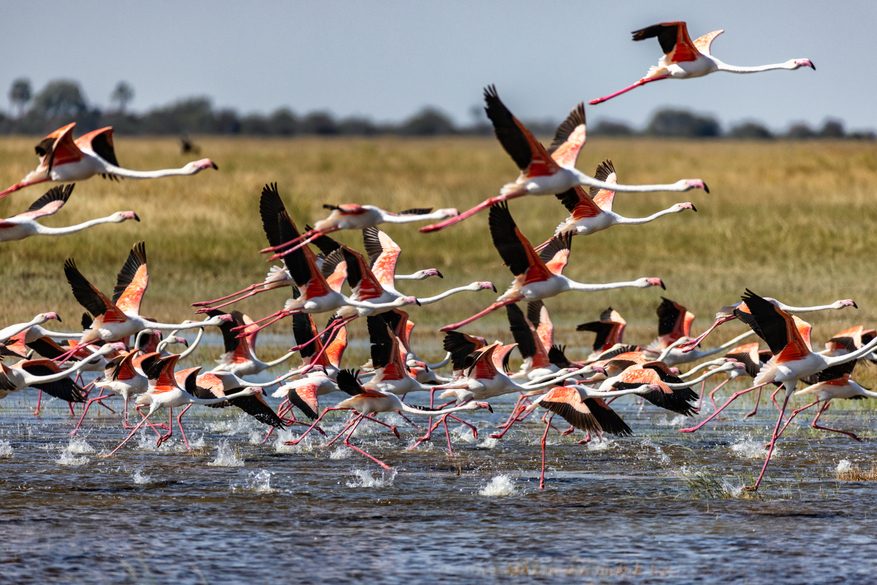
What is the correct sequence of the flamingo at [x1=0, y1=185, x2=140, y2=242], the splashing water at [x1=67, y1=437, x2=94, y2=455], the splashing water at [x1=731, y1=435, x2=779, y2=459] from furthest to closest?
the splashing water at [x1=731, y1=435, x2=779, y2=459]
the splashing water at [x1=67, y1=437, x2=94, y2=455]
the flamingo at [x1=0, y1=185, x2=140, y2=242]

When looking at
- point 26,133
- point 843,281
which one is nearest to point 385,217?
point 843,281

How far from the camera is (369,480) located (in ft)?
30.6

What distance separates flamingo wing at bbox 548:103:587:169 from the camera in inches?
374

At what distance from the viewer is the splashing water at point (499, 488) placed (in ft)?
29.6

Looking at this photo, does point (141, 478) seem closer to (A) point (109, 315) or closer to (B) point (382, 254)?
(A) point (109, 315)

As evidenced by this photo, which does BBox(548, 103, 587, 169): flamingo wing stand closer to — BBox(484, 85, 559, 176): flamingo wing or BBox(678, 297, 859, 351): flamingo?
BBox(484, 85, 559, 176): flamingo wing

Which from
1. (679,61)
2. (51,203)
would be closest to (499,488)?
(679,61)

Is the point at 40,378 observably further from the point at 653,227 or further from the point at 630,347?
the point at 653,227

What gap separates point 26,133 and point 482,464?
59.1 metres

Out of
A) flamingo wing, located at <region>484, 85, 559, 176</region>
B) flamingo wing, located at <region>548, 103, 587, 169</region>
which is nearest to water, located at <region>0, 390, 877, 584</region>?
flamingo wing, located at <region>484, 85, 559, 176</region>

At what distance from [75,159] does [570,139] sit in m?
3.85

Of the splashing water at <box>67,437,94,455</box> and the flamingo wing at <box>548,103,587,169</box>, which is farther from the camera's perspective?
the splashing water at <box>67,437,94,455</box>

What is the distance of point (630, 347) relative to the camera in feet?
39.6

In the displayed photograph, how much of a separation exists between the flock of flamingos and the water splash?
438mm
